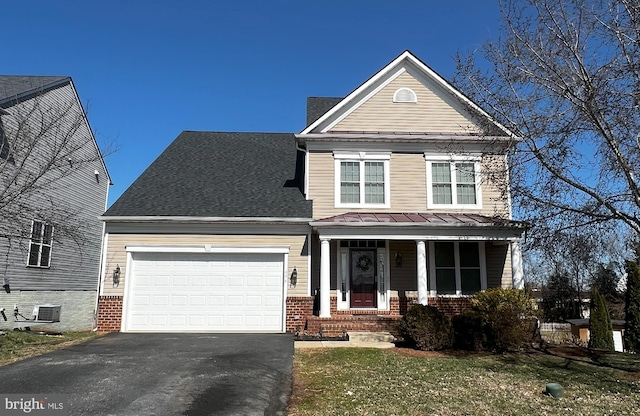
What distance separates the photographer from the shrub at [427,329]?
10.7 meters

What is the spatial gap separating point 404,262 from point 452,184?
3.13 m

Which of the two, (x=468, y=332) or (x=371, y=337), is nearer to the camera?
(x=468, y=332)

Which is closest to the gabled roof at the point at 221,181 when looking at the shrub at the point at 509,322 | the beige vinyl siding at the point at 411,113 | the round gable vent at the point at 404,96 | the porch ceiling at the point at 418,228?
the porch ceiling at the point at 418,228

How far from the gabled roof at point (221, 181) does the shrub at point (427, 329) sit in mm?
4844

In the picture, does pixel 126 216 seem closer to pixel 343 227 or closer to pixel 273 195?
pixel 273 195

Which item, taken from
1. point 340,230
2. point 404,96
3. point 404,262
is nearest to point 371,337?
point 340,230

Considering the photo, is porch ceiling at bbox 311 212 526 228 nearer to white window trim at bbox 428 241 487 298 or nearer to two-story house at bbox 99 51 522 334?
two-story house at bbox 99 51 522 334

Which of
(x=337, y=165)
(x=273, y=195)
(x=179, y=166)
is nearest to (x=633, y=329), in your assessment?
(x=337, y=165)

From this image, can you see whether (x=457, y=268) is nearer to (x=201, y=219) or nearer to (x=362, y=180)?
(x=362, y=180)

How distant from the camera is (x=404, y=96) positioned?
15.6 meters

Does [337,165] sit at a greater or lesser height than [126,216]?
greater

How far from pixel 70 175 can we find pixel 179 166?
5.83 metres

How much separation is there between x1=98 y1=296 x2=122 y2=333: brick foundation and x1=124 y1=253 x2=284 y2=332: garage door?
223mm

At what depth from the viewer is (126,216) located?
45.3ft
